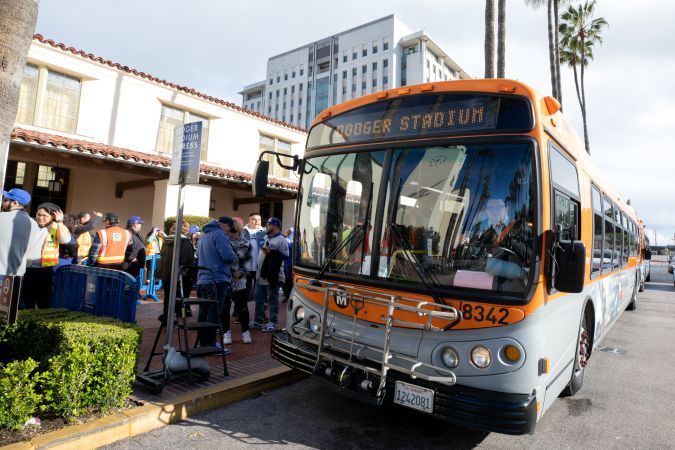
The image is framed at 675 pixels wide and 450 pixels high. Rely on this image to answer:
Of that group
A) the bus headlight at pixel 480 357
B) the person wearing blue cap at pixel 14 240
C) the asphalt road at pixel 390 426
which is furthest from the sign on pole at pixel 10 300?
the bus headlight at pixel 480 357

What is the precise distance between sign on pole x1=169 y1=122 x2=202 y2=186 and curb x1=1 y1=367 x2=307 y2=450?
7.25 ft

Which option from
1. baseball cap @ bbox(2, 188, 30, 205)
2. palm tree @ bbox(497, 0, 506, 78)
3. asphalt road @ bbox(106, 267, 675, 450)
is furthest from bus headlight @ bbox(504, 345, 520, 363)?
palm tree @ bbox(497, 0, 506, 78)

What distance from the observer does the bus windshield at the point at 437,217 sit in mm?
3213

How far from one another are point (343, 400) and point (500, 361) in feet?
6.56

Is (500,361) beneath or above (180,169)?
beneath

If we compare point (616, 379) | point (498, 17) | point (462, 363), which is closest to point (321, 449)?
point (462, 363)

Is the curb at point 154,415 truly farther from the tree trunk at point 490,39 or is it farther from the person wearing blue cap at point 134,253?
the tree trunk at point 490,39

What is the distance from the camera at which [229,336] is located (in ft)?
20.5

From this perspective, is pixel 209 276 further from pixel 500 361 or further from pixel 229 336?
pixel 500 361

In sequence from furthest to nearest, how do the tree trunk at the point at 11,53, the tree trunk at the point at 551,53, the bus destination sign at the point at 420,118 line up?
the tree trunk at the point at 551,53, the bus destination sign at the point at 420,118, the tree trunk at the point at 11,53

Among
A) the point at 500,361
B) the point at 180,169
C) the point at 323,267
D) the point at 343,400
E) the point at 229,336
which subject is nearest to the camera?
the point at 500,361

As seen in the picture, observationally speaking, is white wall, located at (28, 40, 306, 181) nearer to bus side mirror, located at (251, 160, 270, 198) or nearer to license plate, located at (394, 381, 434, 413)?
bus side mirror, located at (251, 160, 270, 198)

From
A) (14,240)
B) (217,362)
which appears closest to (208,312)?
(217,362)

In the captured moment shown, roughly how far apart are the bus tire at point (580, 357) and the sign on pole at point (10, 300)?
203 inches
